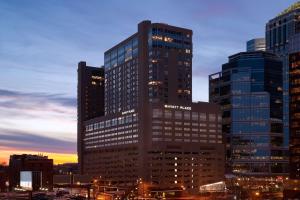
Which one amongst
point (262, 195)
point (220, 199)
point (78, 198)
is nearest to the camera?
point (220, 199)

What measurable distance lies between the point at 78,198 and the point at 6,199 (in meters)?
22.4

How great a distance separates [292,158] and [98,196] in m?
71.8

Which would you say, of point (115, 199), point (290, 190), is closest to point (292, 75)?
point (290, 190)

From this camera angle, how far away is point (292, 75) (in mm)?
191125

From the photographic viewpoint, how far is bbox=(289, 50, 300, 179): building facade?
614ft

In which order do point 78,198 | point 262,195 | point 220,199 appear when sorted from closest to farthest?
point 220,199, point 78,198, point 262,195

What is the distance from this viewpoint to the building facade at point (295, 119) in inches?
7367

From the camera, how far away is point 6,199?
161m

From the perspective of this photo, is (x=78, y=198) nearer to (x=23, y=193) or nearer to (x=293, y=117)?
(x=23, y=193)

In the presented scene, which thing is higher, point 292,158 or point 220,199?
point 292,158

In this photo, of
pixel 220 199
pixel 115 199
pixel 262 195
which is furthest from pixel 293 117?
pixel 115 199

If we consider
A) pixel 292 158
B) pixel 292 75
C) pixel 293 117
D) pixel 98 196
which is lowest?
pixel 98 196

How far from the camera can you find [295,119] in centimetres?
18888

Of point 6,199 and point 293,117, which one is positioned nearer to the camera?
point 6,199
